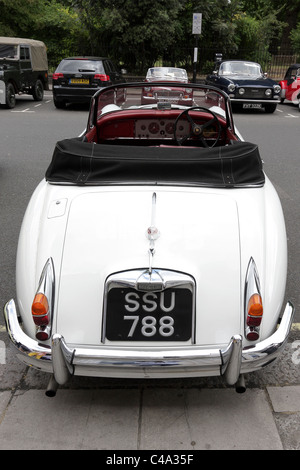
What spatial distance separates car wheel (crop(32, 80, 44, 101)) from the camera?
51.9 ft

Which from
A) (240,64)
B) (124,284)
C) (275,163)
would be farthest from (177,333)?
(240,64)

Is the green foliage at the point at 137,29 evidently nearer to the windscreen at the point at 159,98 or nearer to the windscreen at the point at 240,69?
the windscreen at the point at 240,69

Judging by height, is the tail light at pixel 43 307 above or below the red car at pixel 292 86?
above

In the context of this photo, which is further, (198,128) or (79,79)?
(79,79)

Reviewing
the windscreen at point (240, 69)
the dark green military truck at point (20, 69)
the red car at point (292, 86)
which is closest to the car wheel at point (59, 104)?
the dark green military truck at point (20, 69)

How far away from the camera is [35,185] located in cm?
644

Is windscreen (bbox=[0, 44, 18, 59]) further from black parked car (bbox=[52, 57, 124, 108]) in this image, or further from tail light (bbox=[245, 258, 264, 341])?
tail light (bbox=[245, 258, 264, 341])

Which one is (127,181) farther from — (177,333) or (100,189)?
(177,333)

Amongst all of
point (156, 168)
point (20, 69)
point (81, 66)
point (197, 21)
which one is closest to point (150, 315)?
point (156, 168)

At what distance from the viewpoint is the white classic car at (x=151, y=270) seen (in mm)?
2217

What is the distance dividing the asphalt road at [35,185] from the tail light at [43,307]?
52 centimetres

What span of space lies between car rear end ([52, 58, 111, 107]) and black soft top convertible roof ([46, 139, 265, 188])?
11.3m

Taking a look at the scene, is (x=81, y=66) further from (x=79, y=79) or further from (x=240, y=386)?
(x=240, y=386)

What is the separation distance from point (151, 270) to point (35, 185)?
459 centimetres
